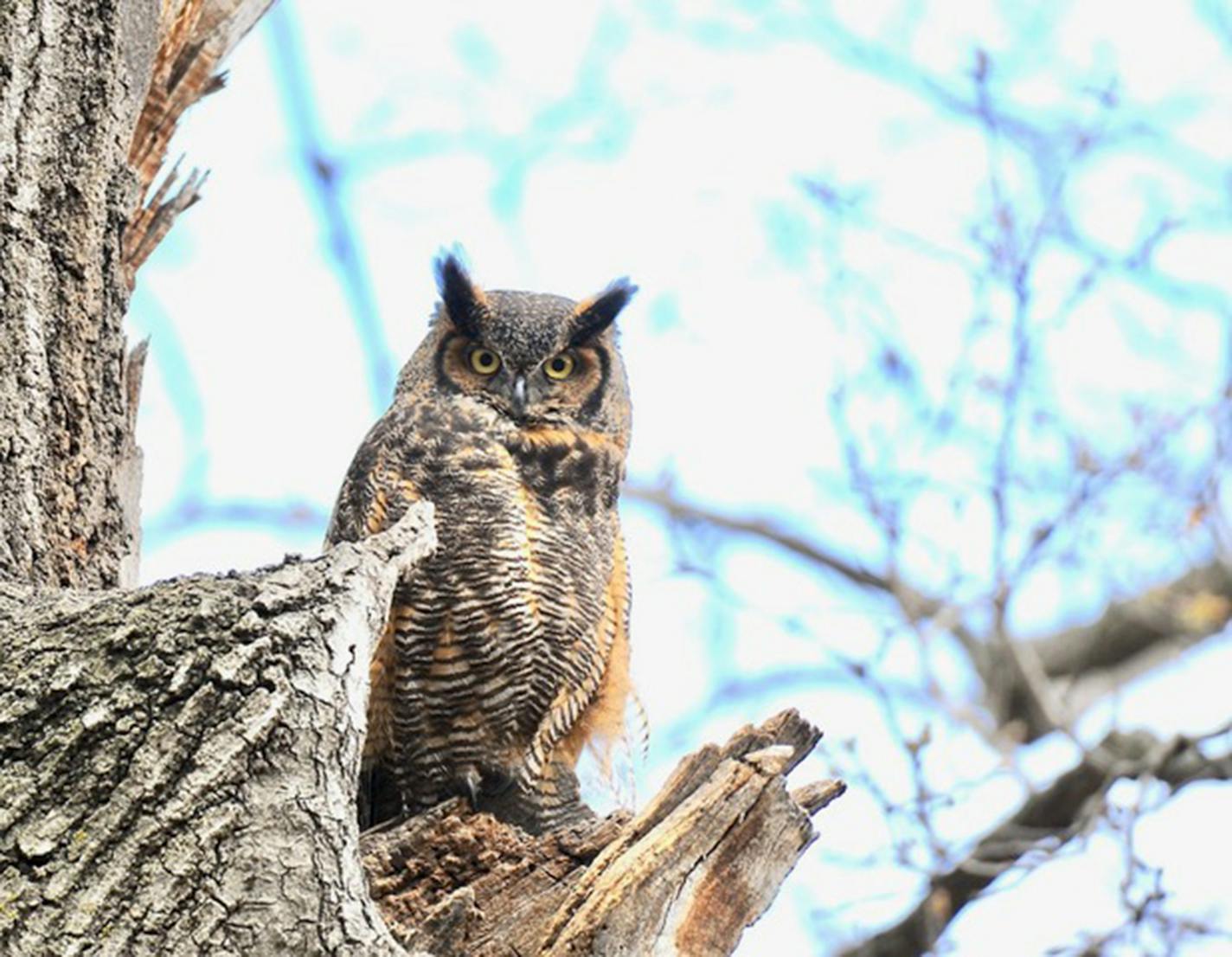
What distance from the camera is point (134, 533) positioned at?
2.72 meters

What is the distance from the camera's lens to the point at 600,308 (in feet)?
12.1

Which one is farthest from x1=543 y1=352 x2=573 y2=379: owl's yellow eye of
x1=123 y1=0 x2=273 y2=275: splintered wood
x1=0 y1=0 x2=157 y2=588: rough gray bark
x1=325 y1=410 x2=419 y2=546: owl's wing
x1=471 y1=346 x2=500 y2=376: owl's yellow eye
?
x1=0 y1=0 x2=157 y2=588: rough gray bark

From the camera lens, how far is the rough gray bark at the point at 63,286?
89.6 inches

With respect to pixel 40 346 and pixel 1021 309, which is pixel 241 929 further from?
pixel 1021 309

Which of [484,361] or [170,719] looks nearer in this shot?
[170,719]

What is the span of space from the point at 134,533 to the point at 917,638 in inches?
106

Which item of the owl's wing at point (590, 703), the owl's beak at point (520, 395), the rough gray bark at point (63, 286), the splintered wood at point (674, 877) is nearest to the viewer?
the splintered wood at point (674, 877)

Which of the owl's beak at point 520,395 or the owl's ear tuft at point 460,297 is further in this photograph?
the owl's ear tuft at point 460,297

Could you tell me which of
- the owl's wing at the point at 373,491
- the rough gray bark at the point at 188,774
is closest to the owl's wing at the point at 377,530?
the owl's wing at the point at 373,491

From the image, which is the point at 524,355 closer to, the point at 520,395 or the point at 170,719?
the point at 520,395

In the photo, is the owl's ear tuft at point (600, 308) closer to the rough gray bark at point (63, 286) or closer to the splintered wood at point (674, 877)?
the rough gray bark at point (63, 286)

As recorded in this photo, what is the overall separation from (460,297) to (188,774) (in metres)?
1.99

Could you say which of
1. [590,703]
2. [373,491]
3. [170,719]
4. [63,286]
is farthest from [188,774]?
[590,703]

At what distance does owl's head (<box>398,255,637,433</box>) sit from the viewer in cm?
352
